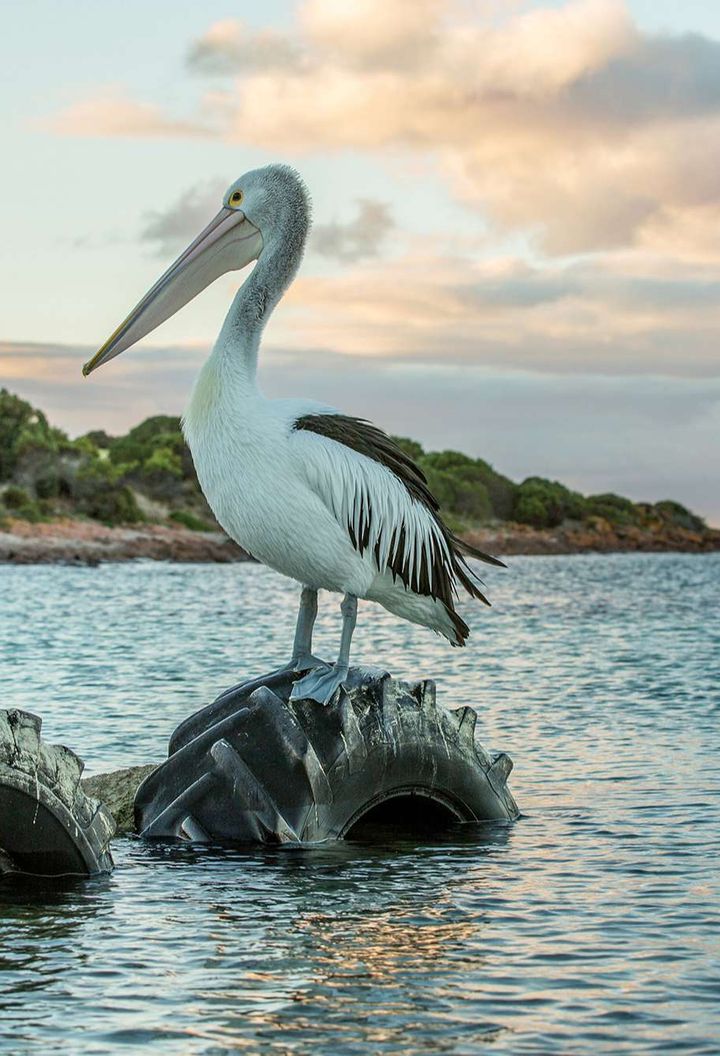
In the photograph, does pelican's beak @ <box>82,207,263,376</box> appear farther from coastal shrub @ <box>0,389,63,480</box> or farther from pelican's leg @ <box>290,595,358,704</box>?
coastal shrub @ <box>0,389,63,480</box>

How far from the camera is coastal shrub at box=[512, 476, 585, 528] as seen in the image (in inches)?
4417

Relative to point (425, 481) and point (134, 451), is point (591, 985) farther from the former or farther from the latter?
point (134, 451)

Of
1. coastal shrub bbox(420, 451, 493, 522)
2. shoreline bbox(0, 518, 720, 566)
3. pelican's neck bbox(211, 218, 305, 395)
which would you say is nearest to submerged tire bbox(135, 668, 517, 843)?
pelican's neck bbox(211, 218, 305, 395)

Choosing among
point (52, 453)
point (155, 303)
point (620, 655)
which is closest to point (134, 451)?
point (52, 453)

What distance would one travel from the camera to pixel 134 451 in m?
87.8

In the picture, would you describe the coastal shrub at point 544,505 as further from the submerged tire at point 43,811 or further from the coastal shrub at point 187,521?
the submerged tire at point 43,811

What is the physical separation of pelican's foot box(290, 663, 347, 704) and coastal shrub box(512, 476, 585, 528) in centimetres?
10544

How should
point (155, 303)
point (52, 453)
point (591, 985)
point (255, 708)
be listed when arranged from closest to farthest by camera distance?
1. point (591, 985)
2. point (255, 708)
3. point (155, 303)
4. point (52, 453)

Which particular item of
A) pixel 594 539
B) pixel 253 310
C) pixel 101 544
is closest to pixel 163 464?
pixel 101 544

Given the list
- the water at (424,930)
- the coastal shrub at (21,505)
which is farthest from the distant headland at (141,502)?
the water at (424,930)

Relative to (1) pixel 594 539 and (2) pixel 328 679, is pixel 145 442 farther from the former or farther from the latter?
(2) pixel 328 679

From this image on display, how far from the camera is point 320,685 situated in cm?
695

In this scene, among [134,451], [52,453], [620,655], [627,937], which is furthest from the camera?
[134,451]

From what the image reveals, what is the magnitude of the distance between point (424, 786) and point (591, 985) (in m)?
2.36
